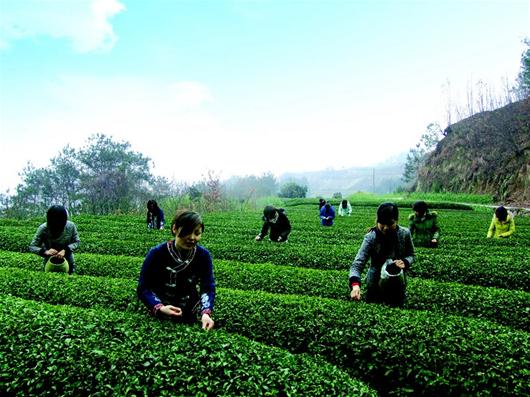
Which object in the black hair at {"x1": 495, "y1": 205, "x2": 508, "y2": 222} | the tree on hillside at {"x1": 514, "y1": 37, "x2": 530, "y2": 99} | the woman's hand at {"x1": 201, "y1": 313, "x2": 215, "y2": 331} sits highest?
Result: the tree on hillside at {"x1": 514, "y1": 37, "x2": 530, "y2": 99}

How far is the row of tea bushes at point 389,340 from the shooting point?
14.1 feet

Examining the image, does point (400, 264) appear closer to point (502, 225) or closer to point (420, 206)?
point (420, 206)

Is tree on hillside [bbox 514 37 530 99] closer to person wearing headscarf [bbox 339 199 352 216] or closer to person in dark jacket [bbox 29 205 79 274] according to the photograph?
person wearing headscarf [bbox 339 199 352 216]

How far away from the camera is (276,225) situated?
41.0 feet

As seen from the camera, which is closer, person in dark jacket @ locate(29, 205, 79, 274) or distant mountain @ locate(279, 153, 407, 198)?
person in dark jacket @ locate(29, 205, 79, 274)

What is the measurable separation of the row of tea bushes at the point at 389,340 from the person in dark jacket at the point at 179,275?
149 cm

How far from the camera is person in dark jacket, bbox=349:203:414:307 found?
5027mm

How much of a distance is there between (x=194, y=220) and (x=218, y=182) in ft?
85.5

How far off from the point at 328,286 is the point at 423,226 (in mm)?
4465

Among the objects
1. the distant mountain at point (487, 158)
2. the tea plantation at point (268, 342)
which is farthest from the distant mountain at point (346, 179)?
the tea plantation at point (268, 342)

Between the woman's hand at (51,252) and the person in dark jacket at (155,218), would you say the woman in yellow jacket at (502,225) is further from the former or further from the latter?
the woman's hand at (51,252)

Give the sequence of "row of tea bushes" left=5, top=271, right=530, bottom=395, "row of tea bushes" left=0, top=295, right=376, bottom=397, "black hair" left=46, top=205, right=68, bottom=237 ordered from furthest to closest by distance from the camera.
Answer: "black hair" left=46, top=205, right=68, bottom=237 < "row of tea bushes" left=5, top=271, right=530, bottom=395 < "row of tea bushes" left=0, top=295, right=376, bottom=397

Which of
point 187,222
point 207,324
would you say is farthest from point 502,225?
point 187,222

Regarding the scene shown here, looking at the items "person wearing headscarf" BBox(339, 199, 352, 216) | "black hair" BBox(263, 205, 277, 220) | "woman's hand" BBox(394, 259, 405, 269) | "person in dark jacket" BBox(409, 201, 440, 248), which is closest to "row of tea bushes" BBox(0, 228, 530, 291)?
"person in dark jacket" BBox(409, 201, 440, 248)
